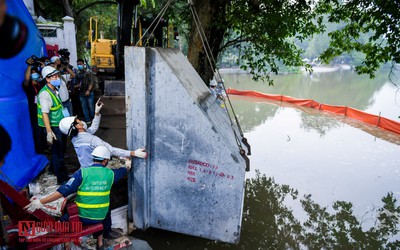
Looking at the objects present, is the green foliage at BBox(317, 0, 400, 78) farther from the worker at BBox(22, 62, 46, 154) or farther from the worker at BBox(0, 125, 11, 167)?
the worker at BBox(0, 125, 11, 167)

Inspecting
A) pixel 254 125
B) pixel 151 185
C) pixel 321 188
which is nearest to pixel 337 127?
pixel 254 125

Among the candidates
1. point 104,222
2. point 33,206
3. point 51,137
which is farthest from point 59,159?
point 33,206

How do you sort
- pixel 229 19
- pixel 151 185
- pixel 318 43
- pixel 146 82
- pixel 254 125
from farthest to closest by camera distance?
pixel 318 43
pixel 254 125
pixel 229 19
pixel 151 185
pixel 146 82

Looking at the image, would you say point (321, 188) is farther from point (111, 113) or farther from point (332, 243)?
point (111, 113)

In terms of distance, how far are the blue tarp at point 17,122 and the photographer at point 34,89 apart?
0.32 ft

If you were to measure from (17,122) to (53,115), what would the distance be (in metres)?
0.49

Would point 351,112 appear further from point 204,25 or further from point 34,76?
point 34,76

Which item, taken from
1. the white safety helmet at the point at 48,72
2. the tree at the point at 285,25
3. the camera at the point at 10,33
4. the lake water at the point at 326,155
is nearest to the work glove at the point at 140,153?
the white safety helmet at the point at 48,72

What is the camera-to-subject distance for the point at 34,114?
15.2 ft

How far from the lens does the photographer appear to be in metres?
4.30

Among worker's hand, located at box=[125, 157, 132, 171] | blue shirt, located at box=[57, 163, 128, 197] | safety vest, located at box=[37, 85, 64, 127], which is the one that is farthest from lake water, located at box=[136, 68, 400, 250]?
safety vest, located at box=[37, 85, 64, 127]

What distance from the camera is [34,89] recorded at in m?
4.51

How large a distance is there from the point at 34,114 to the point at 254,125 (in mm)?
9362

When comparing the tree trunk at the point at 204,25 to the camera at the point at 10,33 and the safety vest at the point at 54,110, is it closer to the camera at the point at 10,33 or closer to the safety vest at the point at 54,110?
the safety vest at the point at 54,110
